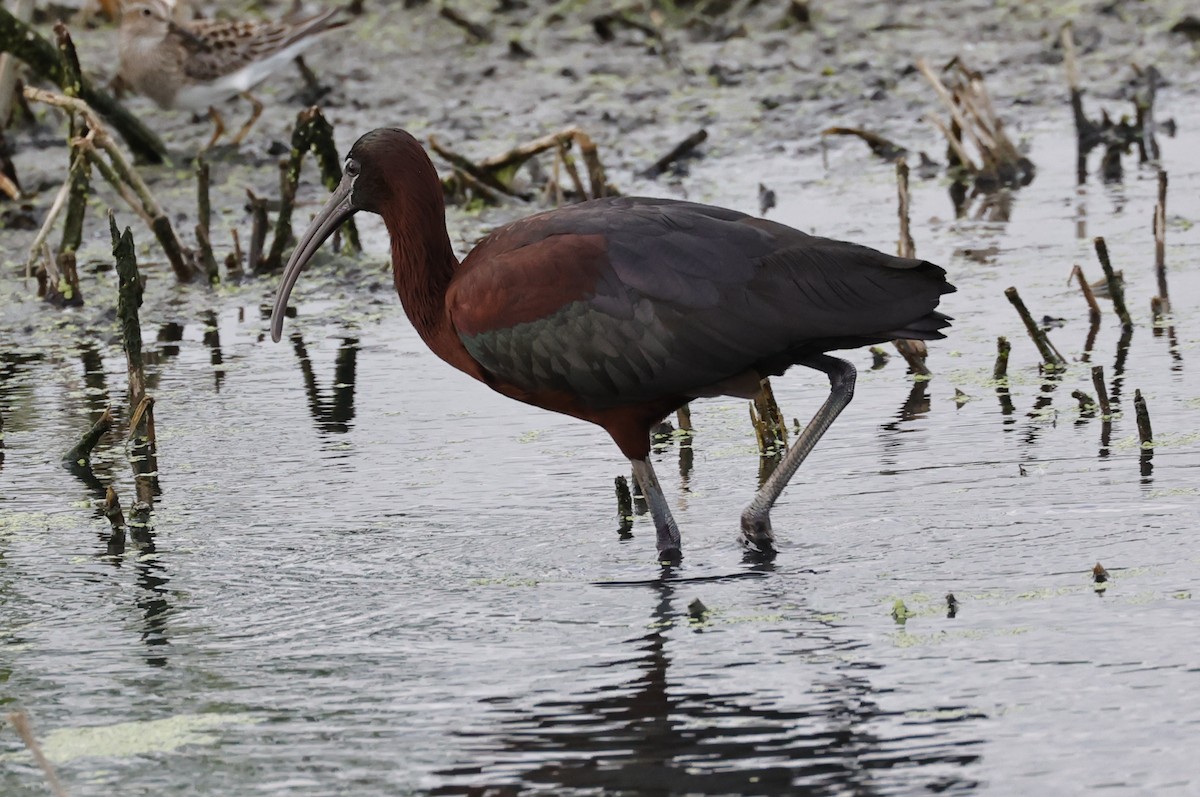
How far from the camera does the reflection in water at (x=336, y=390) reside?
7750mm

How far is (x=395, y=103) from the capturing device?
15.1 m

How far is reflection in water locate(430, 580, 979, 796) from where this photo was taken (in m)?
4.23

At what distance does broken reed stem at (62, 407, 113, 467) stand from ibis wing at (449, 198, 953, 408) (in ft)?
5.09

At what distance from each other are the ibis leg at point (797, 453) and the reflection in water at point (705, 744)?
0.98m

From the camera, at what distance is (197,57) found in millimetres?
13664

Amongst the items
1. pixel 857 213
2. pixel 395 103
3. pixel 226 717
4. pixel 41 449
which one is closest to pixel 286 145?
pixel 395 103

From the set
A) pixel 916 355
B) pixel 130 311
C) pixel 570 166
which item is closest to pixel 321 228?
pixel 130 311

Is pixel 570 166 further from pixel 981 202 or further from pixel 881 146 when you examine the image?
pixel 881 146

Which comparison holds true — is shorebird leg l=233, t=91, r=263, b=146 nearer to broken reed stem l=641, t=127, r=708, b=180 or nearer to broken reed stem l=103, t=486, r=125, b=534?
broken reed stem l=641, t=127, r=708, b=180

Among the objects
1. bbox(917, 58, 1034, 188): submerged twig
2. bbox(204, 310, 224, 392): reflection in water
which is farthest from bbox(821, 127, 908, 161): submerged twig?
bbox(204, 310, 224, 392): reflection in water

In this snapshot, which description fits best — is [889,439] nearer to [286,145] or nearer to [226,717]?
[226,717]

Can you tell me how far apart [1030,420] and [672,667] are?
2.52 meters

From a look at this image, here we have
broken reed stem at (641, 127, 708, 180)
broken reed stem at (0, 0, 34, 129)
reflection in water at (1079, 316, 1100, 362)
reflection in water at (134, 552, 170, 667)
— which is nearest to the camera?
reflection in water at (134, 552, 170, 667)

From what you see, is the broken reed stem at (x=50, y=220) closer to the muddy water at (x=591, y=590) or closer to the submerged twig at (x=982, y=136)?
the muddy water at (x=591, y=590)
